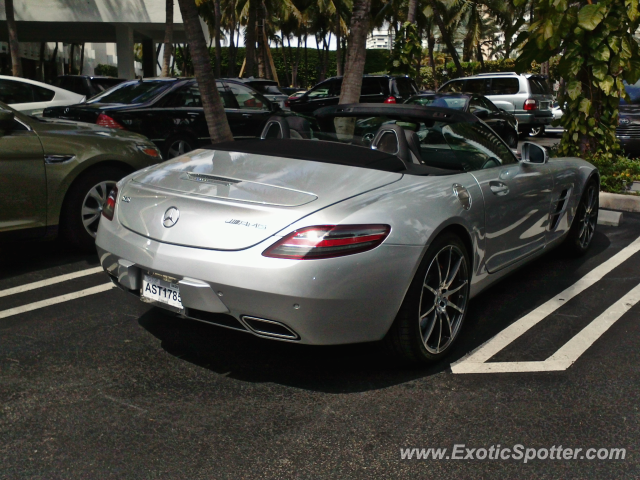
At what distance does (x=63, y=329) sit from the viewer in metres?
4.25

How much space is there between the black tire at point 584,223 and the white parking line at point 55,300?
3.78 metres

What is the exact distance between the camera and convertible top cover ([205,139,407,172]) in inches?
154

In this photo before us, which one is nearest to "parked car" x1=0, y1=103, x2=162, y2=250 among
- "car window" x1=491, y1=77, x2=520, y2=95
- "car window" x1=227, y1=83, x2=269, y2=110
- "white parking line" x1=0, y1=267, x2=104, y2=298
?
"white parking line" x1=0, y1=267, x2=104, y2=298

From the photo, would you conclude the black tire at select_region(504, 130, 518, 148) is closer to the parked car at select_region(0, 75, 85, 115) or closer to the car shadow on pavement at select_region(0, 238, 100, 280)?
the parked car at select_region(0, 75, 85, 115)

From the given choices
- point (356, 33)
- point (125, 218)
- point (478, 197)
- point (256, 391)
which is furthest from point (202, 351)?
point (356, 33)

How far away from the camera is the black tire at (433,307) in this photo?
3541 mm

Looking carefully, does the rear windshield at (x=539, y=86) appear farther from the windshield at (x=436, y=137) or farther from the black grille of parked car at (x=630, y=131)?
the windshield at (x=436, y=137)

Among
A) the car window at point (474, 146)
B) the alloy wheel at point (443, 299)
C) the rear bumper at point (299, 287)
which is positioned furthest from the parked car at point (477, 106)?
the rear bumper at point (299, 287)

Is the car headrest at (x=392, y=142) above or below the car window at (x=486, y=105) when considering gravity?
Result: above

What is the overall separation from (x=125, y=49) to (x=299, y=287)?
2232 cm

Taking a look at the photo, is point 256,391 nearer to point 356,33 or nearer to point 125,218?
point 125,218

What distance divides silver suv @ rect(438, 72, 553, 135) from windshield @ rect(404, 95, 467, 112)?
4.42 m

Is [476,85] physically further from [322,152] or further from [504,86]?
[322,152]

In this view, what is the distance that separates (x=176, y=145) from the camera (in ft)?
34.8
